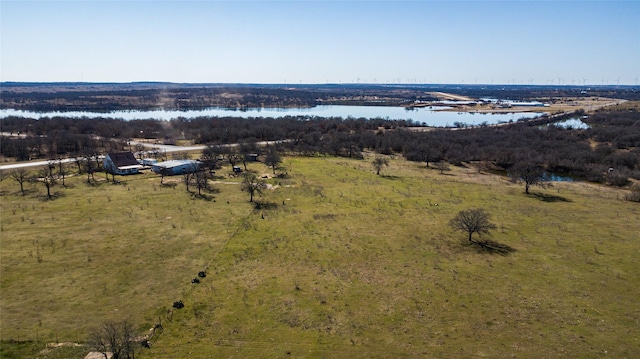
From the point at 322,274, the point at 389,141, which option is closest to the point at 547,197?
the point at 322,274

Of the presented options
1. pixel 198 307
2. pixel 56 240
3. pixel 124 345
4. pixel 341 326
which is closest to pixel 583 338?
pixel 341 326

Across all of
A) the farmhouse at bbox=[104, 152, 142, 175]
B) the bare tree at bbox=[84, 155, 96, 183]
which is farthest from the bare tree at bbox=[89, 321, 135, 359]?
the farmhouse at bbox=[104, 152, 142, 175]

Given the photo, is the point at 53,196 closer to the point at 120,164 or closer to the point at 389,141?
the point at 120,164

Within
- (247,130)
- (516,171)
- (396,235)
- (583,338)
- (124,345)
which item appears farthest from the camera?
(247,130)

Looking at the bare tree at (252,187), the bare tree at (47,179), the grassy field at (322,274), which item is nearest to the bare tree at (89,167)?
the bare tree at (47,179)

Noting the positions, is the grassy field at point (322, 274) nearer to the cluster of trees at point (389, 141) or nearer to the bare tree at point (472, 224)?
the bare tree at point (472, 224)

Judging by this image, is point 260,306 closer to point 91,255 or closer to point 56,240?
point 91,255

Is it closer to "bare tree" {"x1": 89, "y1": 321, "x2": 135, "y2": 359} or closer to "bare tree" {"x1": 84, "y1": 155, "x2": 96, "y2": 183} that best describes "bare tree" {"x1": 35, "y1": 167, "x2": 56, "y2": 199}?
"bare tree" {"x1": 84, "y1": 155, "x2": 96, "y2": 183}
